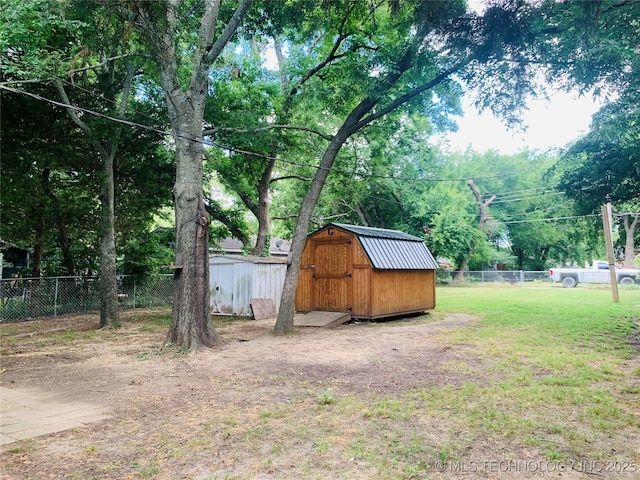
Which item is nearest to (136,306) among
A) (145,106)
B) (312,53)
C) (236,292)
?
(236,292)

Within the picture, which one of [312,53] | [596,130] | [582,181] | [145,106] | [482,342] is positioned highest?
[312,53]

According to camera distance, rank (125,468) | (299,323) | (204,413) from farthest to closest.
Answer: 1. (299,323)
2. (204,413)
3. (125,468)

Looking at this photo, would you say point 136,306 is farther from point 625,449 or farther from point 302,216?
point 625,449

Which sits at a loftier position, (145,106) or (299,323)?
(145,106)

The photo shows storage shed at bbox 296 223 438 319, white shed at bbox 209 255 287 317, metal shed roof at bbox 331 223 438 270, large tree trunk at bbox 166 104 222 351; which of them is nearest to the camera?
large tree trunk at bbox 166 104 222 351

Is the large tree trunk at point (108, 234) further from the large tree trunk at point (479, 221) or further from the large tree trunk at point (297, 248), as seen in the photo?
the large tree trunk at point (479, 221)

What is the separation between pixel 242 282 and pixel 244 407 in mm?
9189

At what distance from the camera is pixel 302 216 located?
10.3 meters

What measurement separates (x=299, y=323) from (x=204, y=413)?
22.8ft

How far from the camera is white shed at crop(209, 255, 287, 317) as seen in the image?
13.3m

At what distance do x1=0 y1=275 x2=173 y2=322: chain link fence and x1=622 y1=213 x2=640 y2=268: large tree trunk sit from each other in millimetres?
35182

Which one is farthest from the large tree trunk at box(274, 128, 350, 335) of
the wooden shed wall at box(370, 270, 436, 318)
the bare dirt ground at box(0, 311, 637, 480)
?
the wooden shed wall at box(370, 270, 436, 318)

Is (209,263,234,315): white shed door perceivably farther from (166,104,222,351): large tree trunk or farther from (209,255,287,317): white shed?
(166,104,222,351): large tree trunk

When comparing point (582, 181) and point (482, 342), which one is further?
point (582, 181)
